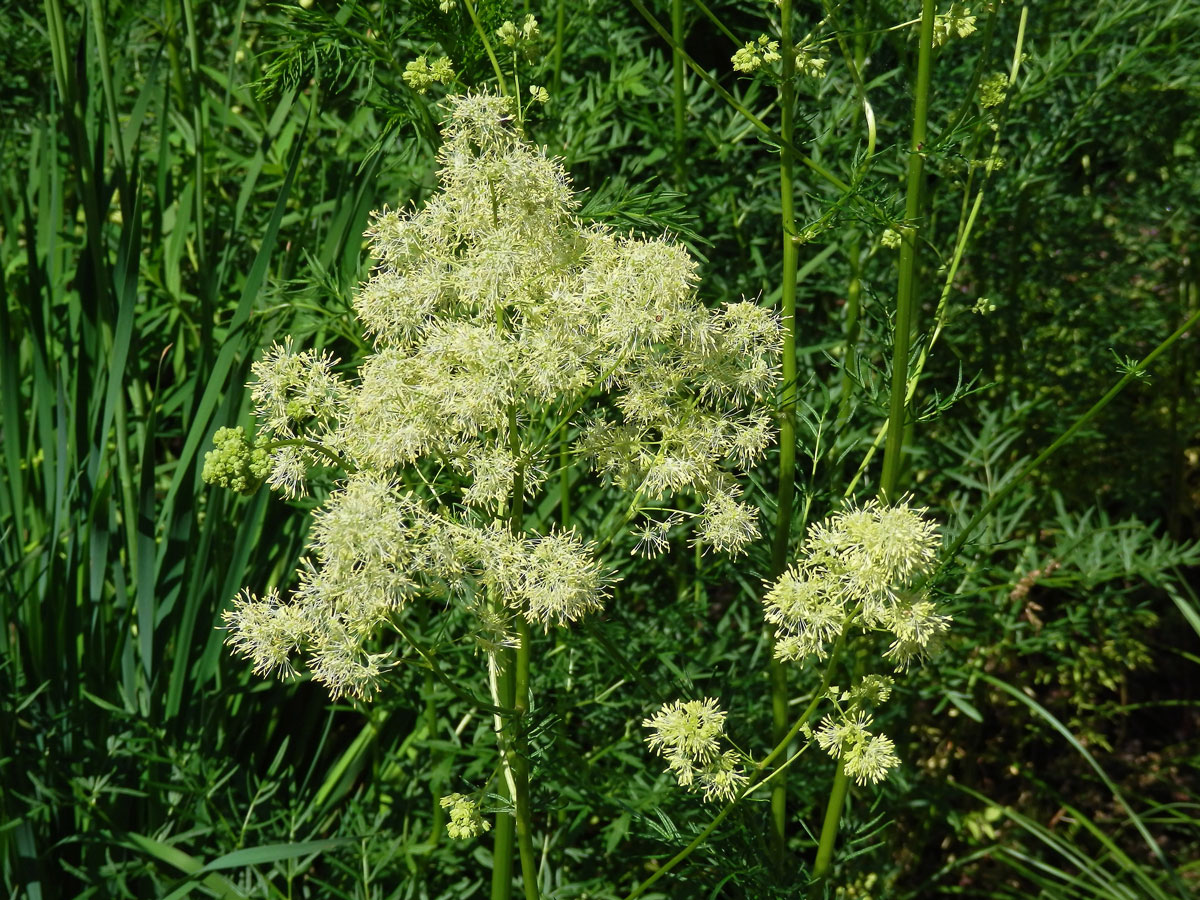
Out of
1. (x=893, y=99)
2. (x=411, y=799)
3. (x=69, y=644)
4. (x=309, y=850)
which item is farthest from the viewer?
(x=893, y=99)

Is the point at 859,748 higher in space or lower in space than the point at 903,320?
lower

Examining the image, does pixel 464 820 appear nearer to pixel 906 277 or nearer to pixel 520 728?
pixel 520 728

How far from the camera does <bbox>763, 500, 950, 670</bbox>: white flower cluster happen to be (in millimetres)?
1427

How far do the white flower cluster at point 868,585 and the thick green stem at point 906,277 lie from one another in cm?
17

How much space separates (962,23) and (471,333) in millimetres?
875

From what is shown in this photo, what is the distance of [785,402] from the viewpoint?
1744 millimetres

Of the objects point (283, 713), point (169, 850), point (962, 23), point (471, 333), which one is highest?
point (962, 23)

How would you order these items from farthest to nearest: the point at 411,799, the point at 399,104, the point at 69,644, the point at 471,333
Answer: the point at 411,799 < the point at 69,644 < the point at 399,104 < the point at 471,333

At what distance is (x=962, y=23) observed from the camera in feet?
5.73

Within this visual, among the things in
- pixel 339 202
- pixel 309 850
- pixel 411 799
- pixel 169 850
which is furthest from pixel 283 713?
pixel 339 202

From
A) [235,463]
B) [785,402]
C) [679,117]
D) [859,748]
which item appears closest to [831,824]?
[859,748]

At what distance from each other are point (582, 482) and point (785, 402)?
3.53ft

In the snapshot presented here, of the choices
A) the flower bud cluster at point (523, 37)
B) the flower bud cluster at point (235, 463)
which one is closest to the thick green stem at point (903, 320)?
the flower bud cluster at point (523, 37)

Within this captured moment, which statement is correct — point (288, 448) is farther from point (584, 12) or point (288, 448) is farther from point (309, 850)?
Result: point (584, 12)
